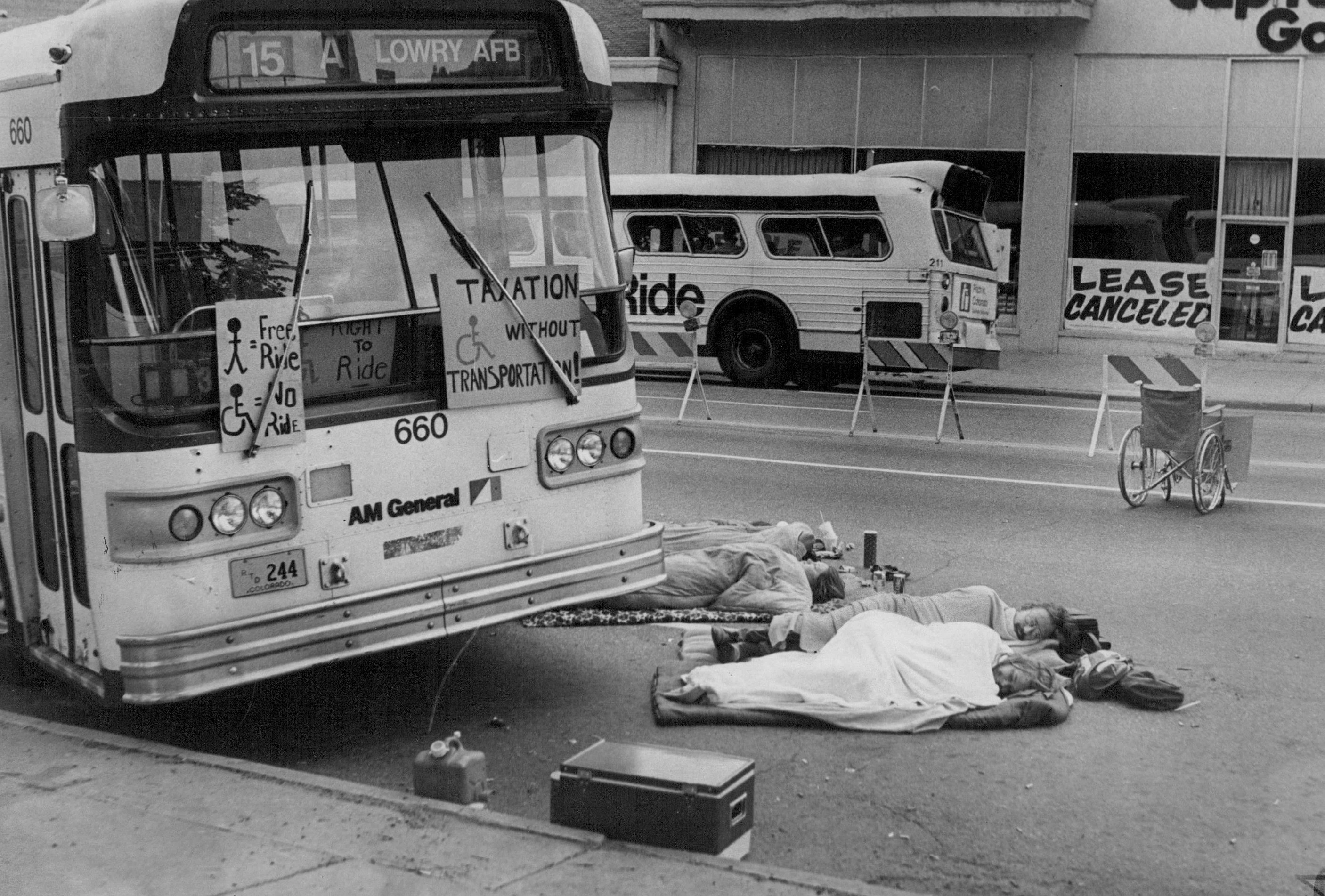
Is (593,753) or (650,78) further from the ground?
(650,78)

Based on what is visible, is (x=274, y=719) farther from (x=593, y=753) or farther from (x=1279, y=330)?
(x=1279, y=330)

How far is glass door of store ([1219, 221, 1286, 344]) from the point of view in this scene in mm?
24719

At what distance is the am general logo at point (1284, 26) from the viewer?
2409cm

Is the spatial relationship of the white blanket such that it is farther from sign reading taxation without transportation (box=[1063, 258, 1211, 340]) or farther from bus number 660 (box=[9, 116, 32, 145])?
sign reading taxation without transportation (box=[1063, 258, 1211, 340])

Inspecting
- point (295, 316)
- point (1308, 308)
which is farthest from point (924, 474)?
point (1308, 308)

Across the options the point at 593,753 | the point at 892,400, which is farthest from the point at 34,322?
the point at 892,400

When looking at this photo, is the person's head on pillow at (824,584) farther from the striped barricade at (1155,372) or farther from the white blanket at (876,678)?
the striped barricade at (1155,372)

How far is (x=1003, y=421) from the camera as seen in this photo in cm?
1784

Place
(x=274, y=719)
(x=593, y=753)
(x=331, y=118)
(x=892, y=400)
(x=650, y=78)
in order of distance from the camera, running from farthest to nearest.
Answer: (x=650, y=78)
(x=892, y=400)
(x=274, y=719)
(x=331, y=118)
(x=593, y=753)

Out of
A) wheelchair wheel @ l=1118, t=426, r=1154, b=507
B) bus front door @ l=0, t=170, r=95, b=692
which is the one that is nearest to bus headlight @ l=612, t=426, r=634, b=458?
bus front door @ l=0, t=170, r=95, b=692

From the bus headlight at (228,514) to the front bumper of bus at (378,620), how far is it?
14.0 inches

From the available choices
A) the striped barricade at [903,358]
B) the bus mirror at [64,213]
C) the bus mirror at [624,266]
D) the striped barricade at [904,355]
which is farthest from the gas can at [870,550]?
the striped barricade at [904,355]

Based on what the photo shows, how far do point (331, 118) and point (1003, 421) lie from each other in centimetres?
1261

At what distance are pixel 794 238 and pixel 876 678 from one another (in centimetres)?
1519
